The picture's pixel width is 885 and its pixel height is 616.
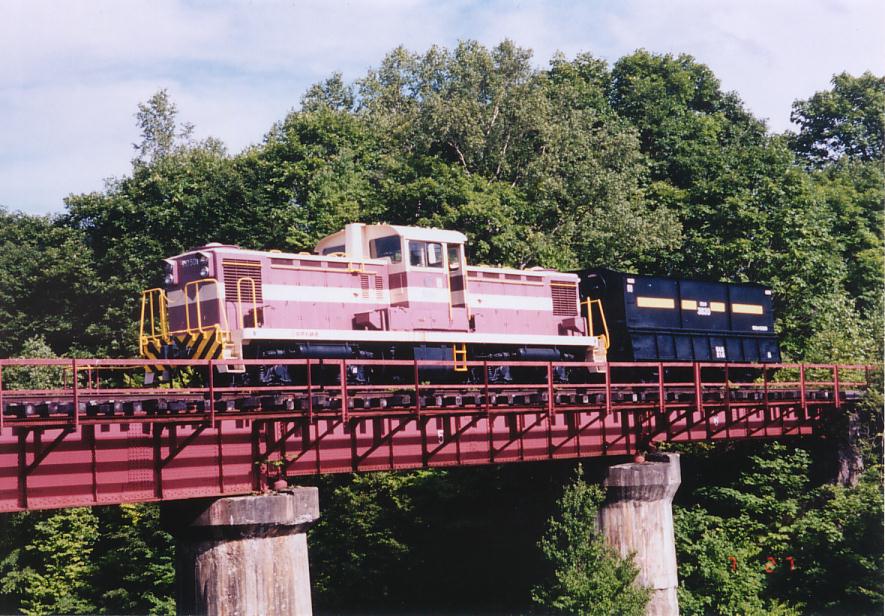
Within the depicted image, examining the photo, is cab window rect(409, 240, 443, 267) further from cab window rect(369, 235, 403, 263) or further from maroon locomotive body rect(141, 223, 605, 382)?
cab window rect(369, 235, 403, 263)

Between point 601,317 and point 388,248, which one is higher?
point 388,248

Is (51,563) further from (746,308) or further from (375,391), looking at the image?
(746,308)

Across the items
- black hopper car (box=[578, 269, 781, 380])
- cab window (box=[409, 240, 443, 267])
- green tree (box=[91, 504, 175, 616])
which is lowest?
green tree (box=[91, 504, 175, 616])

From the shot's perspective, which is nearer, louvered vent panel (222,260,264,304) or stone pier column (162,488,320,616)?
stone pier column (162,488,320,616)

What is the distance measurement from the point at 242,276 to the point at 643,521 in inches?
464

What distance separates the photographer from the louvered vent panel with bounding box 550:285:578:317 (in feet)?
112

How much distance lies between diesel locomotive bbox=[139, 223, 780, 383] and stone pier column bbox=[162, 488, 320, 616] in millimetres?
4921

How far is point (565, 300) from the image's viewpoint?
34.6 meters

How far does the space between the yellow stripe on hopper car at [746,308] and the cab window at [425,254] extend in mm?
13925

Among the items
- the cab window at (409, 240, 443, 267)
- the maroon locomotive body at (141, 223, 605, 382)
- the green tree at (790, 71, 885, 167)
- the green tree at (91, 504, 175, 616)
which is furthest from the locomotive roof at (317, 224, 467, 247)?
the green tree at (790, 71, 885, 167)

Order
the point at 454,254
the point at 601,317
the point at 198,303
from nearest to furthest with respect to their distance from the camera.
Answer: the point at 198,303, the point at 454,254, the point at 601,317

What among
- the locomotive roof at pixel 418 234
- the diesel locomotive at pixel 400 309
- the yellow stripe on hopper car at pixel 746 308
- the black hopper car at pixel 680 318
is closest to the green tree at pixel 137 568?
the diesel locomotive at pixel 400 309

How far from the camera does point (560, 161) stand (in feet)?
177

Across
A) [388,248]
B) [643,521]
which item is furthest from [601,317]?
[643,521]
